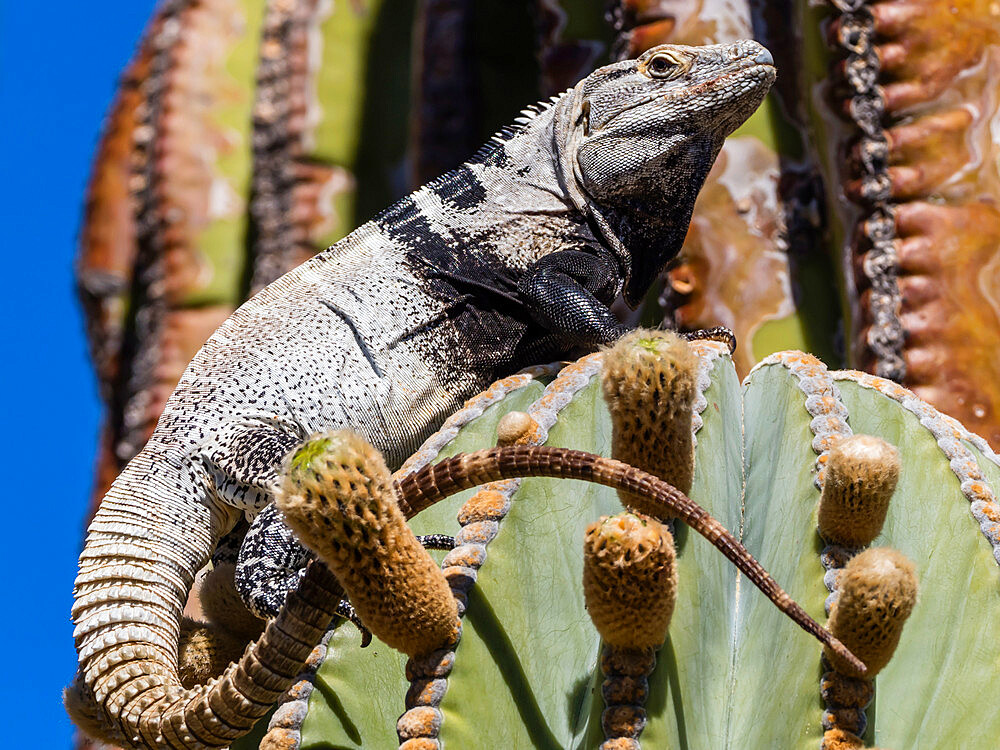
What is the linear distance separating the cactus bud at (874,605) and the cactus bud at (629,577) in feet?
0.70

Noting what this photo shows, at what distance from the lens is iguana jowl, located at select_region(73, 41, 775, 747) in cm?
257

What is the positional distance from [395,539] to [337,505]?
110 mm

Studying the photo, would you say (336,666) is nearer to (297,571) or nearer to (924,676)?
(297,571)

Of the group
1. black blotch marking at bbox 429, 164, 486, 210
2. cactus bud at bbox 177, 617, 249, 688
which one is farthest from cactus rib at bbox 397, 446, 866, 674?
black blotch marking at bbox 429, 164, 486, 210

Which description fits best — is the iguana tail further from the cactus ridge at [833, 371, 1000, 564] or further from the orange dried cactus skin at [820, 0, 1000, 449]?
the orange dried cactus skin at [820, 0, 1000, 449]

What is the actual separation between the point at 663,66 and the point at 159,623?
173 centimetres

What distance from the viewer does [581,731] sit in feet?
5.88

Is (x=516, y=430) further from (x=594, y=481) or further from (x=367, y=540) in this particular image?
(x=367, y=540)

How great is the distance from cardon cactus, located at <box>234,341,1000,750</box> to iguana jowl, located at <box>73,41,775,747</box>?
540 millimetres

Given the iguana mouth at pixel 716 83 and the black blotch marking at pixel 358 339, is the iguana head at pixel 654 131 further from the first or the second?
the black blotch marking at pixel 358 339

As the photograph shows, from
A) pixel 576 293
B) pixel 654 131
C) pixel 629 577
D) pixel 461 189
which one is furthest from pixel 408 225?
pixel 629 577

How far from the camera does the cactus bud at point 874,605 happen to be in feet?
5.03

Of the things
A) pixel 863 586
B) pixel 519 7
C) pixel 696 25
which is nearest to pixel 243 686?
pixel 863 586

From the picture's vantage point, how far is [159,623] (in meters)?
2.40
